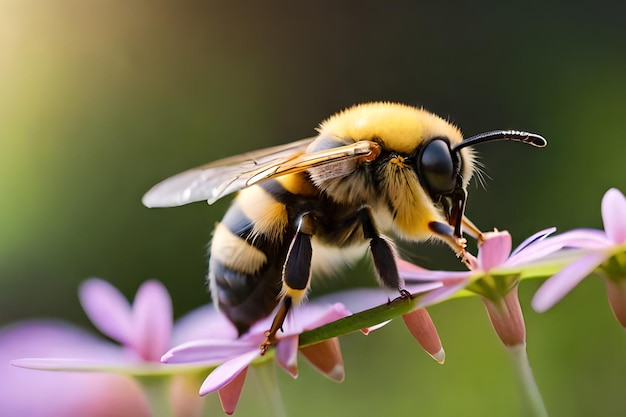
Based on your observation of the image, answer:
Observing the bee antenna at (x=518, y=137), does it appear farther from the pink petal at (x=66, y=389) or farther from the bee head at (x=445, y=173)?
the pink petal at (x=66, y=389)

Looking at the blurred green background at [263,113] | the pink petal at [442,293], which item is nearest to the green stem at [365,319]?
the pink petal at [442,293]

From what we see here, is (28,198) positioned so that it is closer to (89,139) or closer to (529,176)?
(89,139)

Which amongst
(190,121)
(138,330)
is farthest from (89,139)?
(138,330)

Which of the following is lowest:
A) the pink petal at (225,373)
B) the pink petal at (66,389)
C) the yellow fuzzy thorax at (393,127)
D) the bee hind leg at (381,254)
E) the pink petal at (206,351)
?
the pink petal at (66,389)

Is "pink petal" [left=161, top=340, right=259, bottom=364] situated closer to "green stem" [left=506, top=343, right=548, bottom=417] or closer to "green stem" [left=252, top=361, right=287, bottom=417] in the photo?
"green stem" [left=252, top=361, right=287, bottom=417]

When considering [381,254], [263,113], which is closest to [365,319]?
[381,254]

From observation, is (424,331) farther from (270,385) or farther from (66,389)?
(66,389)
